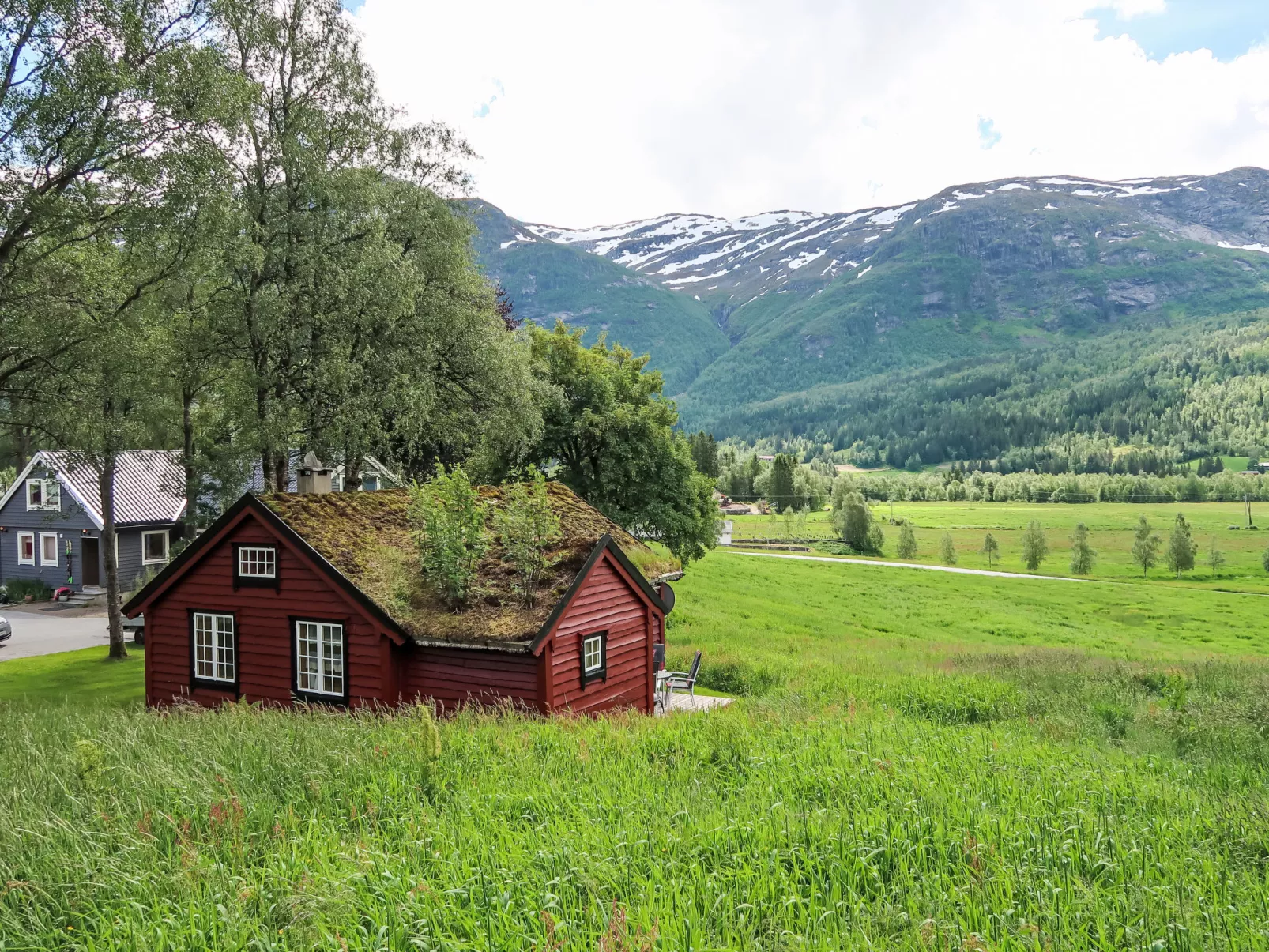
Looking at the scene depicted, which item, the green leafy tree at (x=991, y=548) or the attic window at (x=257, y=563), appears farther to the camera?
the green leafy tree at (x=991, y=548)

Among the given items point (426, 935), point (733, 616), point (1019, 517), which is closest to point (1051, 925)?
point (426, 935)

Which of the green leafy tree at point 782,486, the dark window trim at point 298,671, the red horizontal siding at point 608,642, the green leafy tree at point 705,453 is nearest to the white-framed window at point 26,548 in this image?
the dark window trim at point 298,671

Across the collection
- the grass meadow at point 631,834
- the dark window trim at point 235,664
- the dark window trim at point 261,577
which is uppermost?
the dark window trim at point 261,577

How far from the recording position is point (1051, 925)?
15.3 ft

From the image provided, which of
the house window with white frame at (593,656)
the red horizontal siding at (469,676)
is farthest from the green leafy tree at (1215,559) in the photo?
the red horizontal siding at (469,676)

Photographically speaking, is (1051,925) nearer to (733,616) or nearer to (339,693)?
(339,693)

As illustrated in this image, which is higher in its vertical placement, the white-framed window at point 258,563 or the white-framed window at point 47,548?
the white-framed window at point 258,563

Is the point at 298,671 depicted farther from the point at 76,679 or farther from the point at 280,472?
the point at 76,679

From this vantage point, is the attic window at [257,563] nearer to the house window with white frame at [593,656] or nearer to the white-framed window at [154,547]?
the house window with white frame at [593,656]

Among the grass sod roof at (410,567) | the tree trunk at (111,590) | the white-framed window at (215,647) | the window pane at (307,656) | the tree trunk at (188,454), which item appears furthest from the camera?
the tree trunk at (188,454)

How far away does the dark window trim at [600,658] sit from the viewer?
55.5 ft

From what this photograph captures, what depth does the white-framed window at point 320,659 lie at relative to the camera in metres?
16.9

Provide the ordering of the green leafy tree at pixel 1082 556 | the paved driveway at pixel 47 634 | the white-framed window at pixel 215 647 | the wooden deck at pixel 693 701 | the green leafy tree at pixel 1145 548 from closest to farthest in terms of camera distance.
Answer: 1. the white-framed window at pixel 215 647
2. the wooden deck at pixel 693 701
3. the paved driveway at pixel 47 634
4. the green leafy tree at pixel 1145 548
5. the green leafy tree at pixel 1082 556

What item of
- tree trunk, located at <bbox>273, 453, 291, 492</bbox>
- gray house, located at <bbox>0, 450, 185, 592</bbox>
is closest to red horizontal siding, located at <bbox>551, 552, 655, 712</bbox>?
tree trunk, located at <bbox>273, 453, 291, 492</bbox>
